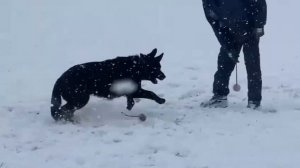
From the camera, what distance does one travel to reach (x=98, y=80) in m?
6.86

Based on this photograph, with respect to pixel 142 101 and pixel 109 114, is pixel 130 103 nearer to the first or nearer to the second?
pixel 109 114

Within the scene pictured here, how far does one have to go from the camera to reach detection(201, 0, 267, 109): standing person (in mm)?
7047

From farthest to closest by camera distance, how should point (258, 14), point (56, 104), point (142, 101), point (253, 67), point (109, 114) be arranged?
point (142, 101), point (253, 67), point (109, 114), point (258, 14), point (56, 104)

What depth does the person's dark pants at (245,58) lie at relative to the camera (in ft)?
23.6

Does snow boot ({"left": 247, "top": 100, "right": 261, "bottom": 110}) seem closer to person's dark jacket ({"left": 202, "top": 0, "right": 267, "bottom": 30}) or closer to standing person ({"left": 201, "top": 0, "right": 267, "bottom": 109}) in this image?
standing person ({"left": 201, "top": 0, "right": 267, "bottom": 109})

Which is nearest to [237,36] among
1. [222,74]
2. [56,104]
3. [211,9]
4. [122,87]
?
[211,9]

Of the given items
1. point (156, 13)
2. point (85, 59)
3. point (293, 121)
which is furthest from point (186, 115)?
point (156, 13)

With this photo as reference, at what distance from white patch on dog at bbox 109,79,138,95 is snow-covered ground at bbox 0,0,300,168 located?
1.16 ft

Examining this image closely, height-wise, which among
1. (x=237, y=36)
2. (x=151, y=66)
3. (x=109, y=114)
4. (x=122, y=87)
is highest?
(x=237, y=36)

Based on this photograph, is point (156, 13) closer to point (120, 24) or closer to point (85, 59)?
point (120, 24)

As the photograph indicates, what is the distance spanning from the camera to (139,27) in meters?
13.9

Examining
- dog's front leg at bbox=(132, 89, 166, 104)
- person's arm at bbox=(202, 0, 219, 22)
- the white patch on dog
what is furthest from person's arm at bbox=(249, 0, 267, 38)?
the white patch on dog

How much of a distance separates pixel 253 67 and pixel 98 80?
7.40 feet

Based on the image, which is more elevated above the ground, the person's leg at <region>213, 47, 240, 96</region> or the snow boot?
the person's leg at <region>213, 47, 240, 96</region>
